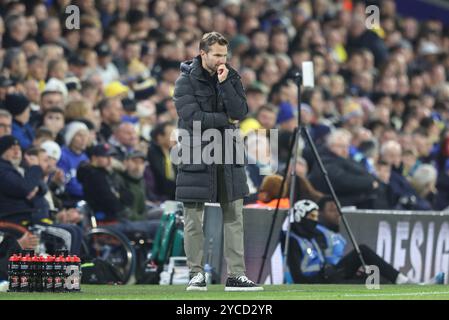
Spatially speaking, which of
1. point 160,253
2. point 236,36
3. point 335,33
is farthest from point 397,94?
point 160,253

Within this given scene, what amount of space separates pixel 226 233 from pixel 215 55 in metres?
1.47

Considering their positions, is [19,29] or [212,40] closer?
[212,40]

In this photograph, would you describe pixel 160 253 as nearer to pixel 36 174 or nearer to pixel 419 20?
pixel 36 174

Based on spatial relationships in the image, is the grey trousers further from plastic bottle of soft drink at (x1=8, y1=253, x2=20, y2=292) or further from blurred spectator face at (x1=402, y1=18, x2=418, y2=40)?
blurred spectator face at (x1=402, y1=18, x2=418, y2=40)

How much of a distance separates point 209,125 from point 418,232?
197 inches

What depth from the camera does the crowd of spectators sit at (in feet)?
47.3

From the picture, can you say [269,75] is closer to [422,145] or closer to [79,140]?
[422,145]

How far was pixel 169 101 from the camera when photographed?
17516mm

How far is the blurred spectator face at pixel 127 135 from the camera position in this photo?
15641 millimetres

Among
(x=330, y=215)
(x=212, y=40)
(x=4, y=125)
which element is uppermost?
(x=212, y=40)

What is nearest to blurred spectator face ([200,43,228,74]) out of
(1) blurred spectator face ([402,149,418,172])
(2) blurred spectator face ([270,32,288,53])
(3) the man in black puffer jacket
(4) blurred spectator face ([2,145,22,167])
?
(3) the man in black puffer jacket

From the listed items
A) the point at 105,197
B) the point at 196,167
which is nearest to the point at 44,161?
the point at 105,197

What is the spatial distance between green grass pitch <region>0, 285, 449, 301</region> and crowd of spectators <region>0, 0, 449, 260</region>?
2479 mm

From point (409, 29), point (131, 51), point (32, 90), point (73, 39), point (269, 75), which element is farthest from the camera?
point (409, 29)
